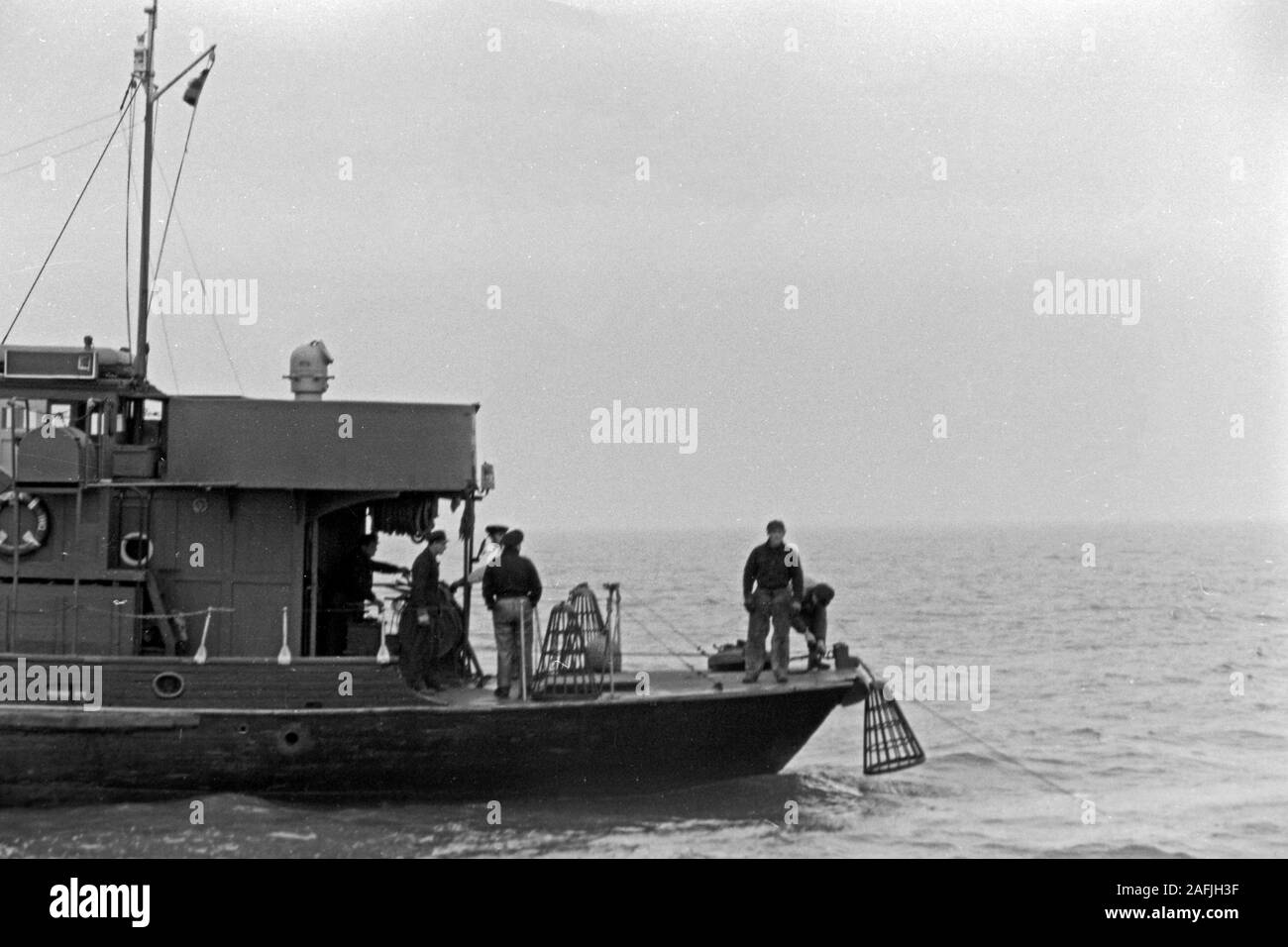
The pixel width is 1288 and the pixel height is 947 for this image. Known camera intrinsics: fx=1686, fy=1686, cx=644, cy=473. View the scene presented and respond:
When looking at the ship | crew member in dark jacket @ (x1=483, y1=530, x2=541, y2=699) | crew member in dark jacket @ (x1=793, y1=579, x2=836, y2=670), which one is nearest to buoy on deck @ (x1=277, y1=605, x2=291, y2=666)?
the ship

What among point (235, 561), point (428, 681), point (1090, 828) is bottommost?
point (1090, 828)

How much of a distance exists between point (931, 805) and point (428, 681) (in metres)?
5.06

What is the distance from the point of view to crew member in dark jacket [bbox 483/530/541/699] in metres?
15.7

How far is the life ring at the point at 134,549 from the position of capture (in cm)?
1571

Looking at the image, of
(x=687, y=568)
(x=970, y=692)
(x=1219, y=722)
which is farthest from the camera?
(x=687, y=568)


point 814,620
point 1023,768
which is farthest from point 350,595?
point 1023,768

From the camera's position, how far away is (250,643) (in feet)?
51.5

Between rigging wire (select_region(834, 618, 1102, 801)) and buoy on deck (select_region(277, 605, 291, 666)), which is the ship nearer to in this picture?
buoy on deck (select_region(277, 605, 291, 666))

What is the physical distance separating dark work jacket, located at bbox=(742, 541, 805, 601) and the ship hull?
37.5 inches

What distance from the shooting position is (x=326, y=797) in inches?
603
